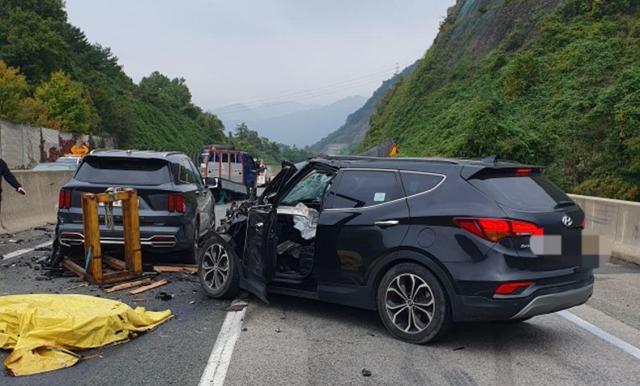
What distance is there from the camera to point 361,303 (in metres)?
6.10

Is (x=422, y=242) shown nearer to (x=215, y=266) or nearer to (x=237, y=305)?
(x=237, y=305)

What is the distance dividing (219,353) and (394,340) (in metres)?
1.59

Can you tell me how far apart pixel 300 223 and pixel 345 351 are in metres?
1.70

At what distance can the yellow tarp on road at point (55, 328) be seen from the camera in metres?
5.05

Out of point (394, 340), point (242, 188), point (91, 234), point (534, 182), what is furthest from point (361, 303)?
point (242, 188)

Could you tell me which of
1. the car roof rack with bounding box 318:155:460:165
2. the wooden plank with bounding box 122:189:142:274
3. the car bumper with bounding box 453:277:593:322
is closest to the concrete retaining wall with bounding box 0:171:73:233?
the wooden plank with bounding box 122:189:142:274

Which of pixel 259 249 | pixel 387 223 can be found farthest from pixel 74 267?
pixel 387 223

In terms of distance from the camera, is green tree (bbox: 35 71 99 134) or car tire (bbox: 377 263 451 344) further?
green tree (bbox: 35 71 99 134)

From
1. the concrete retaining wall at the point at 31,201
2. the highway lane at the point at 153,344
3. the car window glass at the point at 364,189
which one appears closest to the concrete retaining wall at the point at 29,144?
the concrete retaining wall at the point at 31,201

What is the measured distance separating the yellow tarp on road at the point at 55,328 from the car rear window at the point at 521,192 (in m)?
3.38

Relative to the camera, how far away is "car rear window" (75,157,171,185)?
351 inches

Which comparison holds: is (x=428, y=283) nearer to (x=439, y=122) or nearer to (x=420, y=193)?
(x=420, y=193)

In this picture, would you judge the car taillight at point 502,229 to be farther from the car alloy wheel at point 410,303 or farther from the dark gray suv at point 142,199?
the dark gray suv at point 142,199

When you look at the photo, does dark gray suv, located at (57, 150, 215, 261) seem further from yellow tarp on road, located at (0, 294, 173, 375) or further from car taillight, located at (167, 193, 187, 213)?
yellow tarp on road, located at (0, 294, 173, 375)
